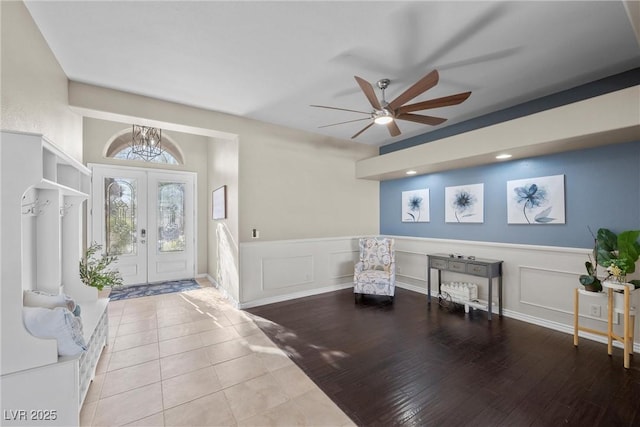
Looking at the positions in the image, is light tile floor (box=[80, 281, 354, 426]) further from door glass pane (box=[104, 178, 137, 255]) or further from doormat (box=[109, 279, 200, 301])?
door glass pane (box=[104, 178, 137, 255])

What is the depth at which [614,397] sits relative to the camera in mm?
2037

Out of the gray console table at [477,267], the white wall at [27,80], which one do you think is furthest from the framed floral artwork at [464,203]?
the white wall at [27,80]

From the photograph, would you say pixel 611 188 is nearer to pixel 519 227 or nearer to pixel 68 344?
pixel 519 227

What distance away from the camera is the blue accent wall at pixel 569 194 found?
2.85m

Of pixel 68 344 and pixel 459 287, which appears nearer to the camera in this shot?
pixel 68 344

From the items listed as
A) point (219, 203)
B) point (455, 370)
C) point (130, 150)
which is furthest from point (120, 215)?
point (455, 370)

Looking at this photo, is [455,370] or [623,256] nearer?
[455,370]

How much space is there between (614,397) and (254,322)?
136 inches

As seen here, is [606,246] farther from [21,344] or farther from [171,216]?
[171,216]

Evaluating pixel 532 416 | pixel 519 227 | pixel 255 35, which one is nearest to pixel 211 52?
pixel 255 35

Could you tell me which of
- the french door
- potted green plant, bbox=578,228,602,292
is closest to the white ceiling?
potted green plant, bbox=578,228,602,292

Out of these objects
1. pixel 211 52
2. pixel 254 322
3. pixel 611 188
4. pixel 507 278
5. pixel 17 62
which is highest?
pixel 211 52

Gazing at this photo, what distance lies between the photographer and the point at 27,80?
6.56 feet

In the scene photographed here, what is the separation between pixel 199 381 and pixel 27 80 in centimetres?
272
